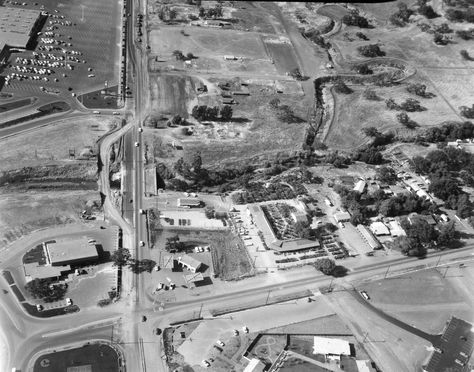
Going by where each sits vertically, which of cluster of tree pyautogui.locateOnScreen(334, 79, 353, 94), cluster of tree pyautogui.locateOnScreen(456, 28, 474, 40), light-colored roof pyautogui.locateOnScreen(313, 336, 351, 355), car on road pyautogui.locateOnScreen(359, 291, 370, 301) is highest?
cluster of tree pyautogui.locateOnScreen(456, 28, 474, 40)

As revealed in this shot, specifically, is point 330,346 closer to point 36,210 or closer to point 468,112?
point 36,210

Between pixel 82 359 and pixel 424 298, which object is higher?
pixel 82 359

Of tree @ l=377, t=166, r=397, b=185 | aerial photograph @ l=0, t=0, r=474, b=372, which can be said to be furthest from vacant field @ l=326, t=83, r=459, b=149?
tree @ l=377, t=166, r=397, b=185

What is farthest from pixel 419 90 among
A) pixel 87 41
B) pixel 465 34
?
pixel 87 41

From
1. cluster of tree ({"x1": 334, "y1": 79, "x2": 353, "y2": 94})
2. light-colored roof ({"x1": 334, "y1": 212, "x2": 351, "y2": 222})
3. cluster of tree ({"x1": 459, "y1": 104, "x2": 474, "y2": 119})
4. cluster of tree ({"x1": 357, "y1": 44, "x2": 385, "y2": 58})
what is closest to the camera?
light-colored roof ({"x1": 334, "y1": 212, "x2": 351, "y2": 222})

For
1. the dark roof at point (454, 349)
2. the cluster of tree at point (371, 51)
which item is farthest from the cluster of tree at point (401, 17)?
the dark roof at point (454, 349)

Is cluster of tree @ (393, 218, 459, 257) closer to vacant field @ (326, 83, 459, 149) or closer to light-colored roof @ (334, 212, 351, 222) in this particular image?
light-colored roof @ (334, 212, 351, 222)

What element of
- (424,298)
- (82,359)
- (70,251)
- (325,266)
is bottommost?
(424,298)
